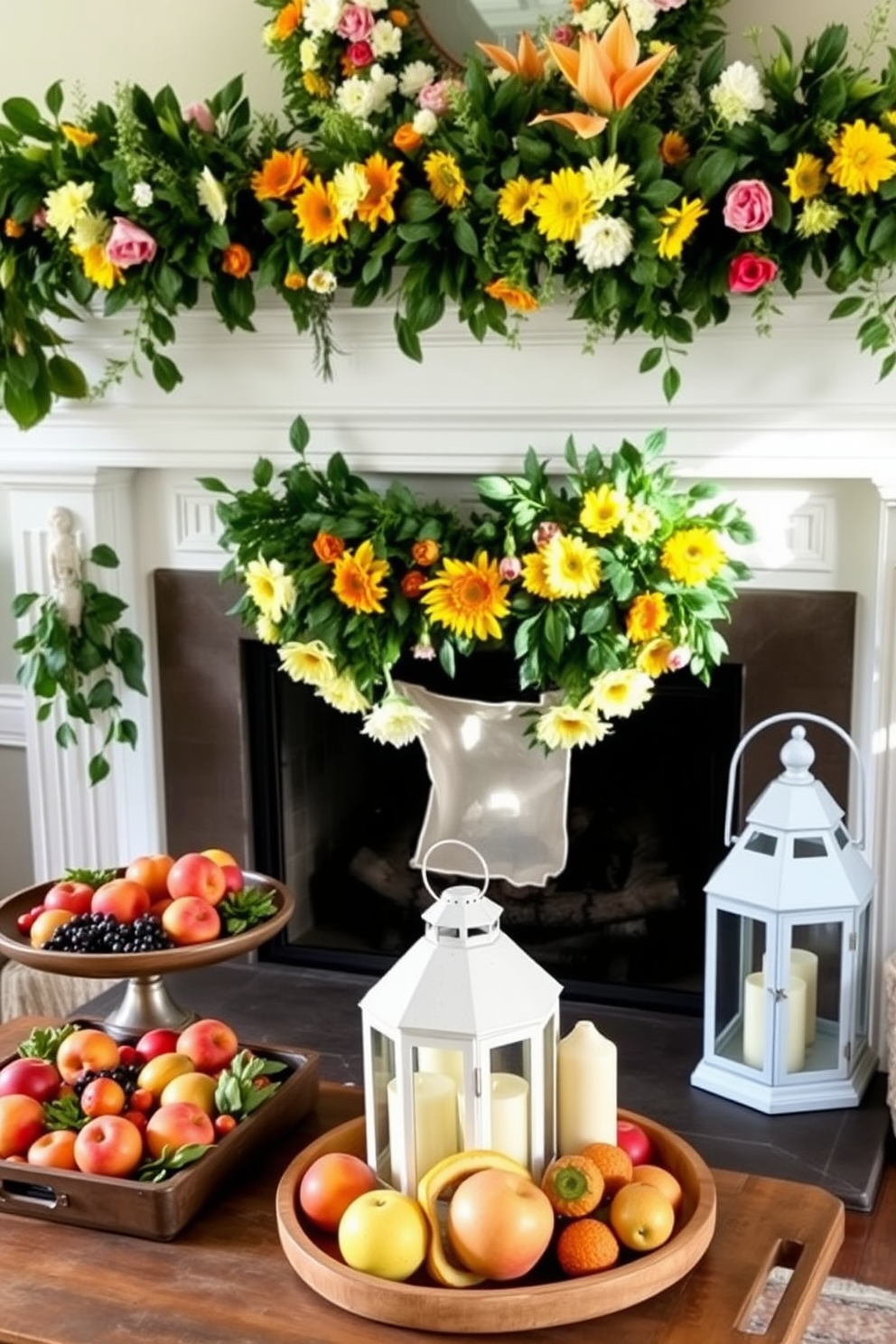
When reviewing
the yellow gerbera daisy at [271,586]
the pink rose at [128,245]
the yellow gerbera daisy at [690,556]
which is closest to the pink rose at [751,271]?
the yellow gerbera daisy at [690,556]

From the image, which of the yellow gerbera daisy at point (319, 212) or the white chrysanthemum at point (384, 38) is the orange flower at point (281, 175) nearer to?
the yellow gerbera daisy at point (319, 212)

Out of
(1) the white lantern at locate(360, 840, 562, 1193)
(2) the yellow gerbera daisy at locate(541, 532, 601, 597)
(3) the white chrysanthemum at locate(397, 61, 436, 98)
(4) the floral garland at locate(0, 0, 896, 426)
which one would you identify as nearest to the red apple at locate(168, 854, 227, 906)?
(1) the white lantern at locate(360, 840, 562, 1193)

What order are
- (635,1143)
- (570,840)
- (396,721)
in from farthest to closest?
(570,840), (396,721), (635,1143)

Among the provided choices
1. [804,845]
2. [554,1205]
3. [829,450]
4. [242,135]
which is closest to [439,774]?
[804,845]

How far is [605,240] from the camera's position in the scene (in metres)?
2.31

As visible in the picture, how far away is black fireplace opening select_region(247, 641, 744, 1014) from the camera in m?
2.91

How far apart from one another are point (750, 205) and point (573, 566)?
602 mm

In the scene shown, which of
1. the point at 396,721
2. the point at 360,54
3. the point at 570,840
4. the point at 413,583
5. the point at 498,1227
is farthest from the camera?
the point at 570,840

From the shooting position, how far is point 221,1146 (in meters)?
1.67

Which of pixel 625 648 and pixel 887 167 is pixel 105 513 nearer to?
pixel 625 648

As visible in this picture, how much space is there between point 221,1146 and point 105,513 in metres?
1.61

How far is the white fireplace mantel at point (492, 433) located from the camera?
2482 mm

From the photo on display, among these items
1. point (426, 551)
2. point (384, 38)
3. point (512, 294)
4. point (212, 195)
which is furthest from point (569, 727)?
point (384, 38)

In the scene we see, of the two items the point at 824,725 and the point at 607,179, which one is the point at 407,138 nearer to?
the point at 607,179
